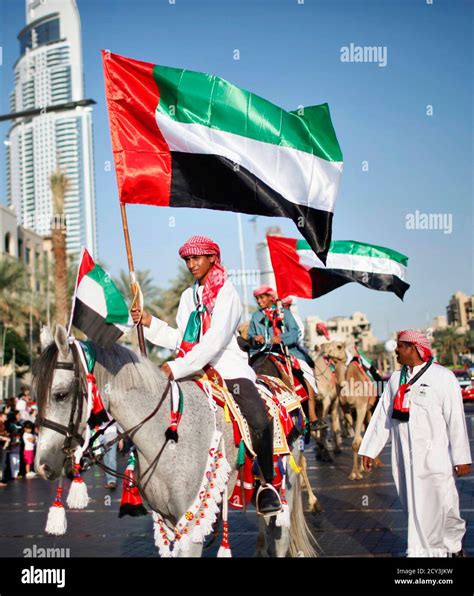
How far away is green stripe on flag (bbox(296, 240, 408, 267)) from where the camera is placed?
13.6 m

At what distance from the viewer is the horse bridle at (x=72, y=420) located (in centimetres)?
493

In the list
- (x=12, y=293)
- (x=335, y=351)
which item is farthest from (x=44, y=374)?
(x=12, y=293)

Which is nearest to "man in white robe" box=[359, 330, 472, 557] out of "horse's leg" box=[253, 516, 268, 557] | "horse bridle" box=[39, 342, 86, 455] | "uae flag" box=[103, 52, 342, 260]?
"horse's leg" box=[253, 516, 268, 557]

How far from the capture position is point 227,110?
27.0ft

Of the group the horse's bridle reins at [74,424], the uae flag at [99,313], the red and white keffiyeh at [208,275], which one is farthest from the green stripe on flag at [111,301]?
the red and white keffiyeh at [208,275]

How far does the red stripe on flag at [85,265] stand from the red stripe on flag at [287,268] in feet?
25.2

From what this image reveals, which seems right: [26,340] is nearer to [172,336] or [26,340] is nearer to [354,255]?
[354,255]

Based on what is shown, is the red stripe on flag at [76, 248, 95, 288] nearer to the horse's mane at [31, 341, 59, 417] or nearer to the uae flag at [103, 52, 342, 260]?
the horse's mane at [31, 341, 59, 417]

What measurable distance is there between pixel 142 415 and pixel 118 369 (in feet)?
1.22

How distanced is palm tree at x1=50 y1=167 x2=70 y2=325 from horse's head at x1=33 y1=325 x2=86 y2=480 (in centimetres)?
2686

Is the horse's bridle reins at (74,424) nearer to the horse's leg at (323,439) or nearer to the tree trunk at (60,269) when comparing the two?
the horse's leg at (323,439)

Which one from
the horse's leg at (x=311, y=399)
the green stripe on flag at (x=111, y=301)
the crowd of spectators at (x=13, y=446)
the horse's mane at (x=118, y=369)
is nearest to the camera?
the horse's mane at (x=118, y=369)
